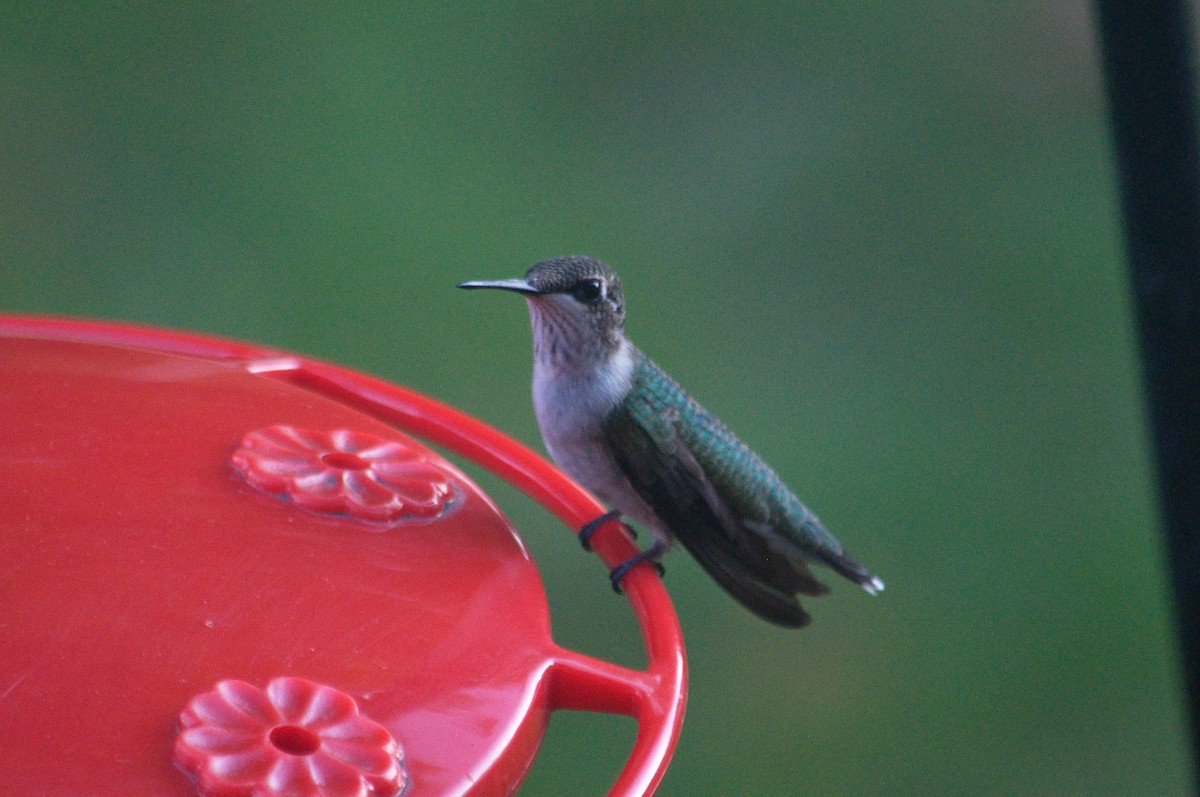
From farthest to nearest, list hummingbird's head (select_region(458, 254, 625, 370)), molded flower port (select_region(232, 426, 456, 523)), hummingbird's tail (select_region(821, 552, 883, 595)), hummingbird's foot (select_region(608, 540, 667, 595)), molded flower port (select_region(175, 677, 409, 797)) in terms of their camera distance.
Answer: hummingbird's tail (select_region(821, 552, 883, 595)) < hummingbird's head (select_region(458, 254, 625, 370)) < hummingbird's foot (select_region(608, 540, 667, 595)) < molded flower port (select_region(232, 426, 456, 523)) < molded flower port (select_region(175, 677, 409, 797))

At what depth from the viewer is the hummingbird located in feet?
7.74

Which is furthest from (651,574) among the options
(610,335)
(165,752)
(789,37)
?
(789,37)

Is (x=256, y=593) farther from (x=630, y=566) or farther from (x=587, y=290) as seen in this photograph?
(x=587, y=290)

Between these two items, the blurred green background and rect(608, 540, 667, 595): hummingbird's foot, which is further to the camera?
the blurred green background

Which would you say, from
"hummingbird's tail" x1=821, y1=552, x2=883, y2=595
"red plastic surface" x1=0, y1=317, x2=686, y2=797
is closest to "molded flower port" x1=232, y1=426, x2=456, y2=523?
"red plastic surface" x1=0, y1=317, x2=686, y2=797

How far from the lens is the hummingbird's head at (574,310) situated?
2.34m

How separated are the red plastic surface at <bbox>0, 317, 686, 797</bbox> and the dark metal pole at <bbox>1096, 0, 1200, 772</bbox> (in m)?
0.73

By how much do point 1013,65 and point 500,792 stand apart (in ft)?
20.2

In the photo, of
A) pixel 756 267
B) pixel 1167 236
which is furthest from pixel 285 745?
pixel 756 267

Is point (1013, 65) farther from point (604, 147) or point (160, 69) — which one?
point (160, 69)

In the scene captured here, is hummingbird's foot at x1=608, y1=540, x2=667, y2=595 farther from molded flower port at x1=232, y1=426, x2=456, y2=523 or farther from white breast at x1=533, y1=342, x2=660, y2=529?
molded flower port at x1=232, y1=426, x2=456, y2=523

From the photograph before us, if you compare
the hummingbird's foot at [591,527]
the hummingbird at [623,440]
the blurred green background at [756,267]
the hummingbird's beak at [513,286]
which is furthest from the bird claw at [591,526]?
the blurred green background at [756,267]

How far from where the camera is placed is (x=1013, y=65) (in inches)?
269

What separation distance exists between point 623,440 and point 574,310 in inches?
9.3
